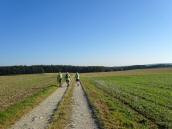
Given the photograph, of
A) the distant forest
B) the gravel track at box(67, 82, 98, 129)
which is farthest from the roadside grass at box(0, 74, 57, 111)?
the distant forest

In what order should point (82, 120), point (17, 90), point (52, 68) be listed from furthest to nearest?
point (52, 68) → point (17, 90) → point (82, 120)

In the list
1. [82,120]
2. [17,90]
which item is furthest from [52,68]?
[82,120]

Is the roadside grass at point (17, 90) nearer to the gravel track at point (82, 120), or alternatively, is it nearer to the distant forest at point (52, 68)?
the gravel track at point (82, 120)

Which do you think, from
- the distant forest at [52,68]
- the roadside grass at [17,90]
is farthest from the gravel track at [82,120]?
the distant forest at [52,68]

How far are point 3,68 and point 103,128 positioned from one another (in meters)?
160

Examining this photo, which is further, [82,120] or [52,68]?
[52,68]

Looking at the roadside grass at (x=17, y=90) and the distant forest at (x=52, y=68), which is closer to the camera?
the roadside grass at (x=17, y=90)

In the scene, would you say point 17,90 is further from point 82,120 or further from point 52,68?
point 52,68

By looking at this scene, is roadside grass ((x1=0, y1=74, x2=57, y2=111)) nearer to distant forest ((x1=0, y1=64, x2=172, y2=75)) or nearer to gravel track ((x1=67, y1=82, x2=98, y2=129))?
gravel track ((x1=67, y1=82, x2=98, y2=129))

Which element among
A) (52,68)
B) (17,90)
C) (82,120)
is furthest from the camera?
(52,68)

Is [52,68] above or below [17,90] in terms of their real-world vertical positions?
above

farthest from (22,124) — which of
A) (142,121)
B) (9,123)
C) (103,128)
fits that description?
(142,121)

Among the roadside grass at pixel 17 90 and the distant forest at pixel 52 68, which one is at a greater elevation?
the distant forest at pixel 52 68

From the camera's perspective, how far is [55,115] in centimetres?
1481
